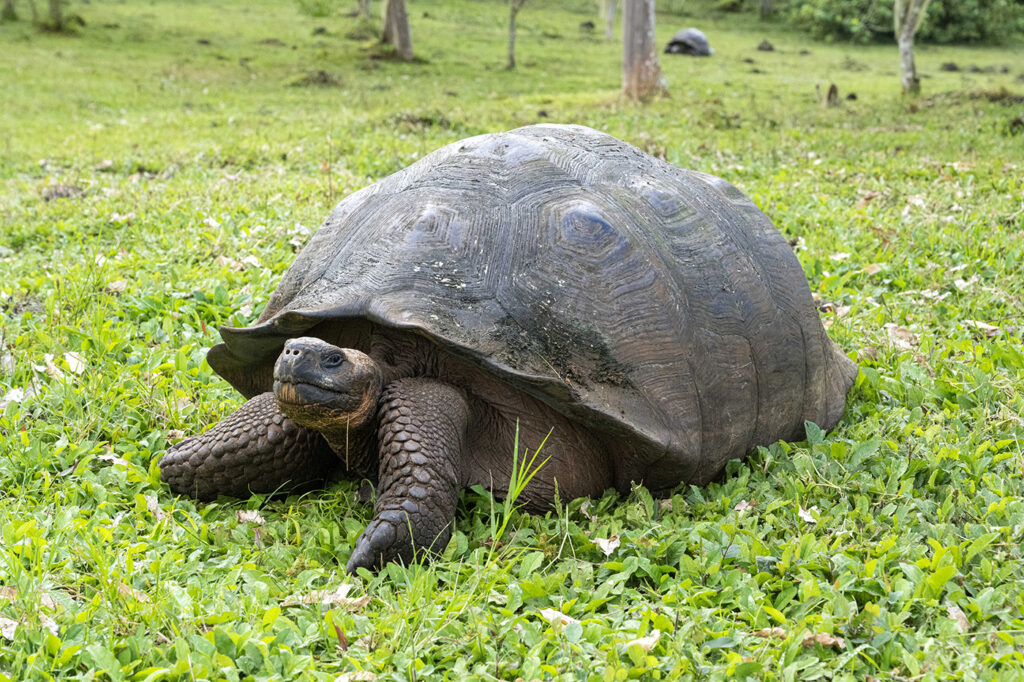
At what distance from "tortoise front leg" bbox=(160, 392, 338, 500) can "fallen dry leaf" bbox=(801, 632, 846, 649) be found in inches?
63.0

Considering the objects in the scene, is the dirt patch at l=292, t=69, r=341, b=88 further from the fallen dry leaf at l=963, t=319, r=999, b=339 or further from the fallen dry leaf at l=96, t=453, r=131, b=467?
the fallen dry leaf at l=96, t=453, r=131, b=467

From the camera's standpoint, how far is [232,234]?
562 cm

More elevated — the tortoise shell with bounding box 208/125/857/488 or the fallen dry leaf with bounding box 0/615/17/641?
the tortoise shell with bounding box 208/125/857/488

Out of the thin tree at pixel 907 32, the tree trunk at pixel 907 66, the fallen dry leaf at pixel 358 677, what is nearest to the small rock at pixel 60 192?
the fallen dry leaf at pixel 358 677

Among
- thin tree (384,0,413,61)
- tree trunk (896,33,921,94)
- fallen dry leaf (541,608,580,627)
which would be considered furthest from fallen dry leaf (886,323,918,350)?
thin tree (384,0,413,61)

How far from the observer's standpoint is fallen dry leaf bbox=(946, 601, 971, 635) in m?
2.24

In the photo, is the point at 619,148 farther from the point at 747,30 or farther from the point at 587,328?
the point at 747,30

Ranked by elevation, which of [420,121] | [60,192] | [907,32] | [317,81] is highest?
[907,32]

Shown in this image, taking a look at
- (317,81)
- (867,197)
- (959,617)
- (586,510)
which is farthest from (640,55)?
(959,617)

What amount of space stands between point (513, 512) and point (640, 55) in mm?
11642

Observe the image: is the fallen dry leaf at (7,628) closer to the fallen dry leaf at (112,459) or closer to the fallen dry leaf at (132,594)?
the fallen dry leaf at (132,594)

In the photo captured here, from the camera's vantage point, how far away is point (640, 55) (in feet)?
43.7

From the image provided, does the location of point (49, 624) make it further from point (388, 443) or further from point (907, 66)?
point (907, 66)

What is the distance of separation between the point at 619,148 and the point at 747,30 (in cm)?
2837
